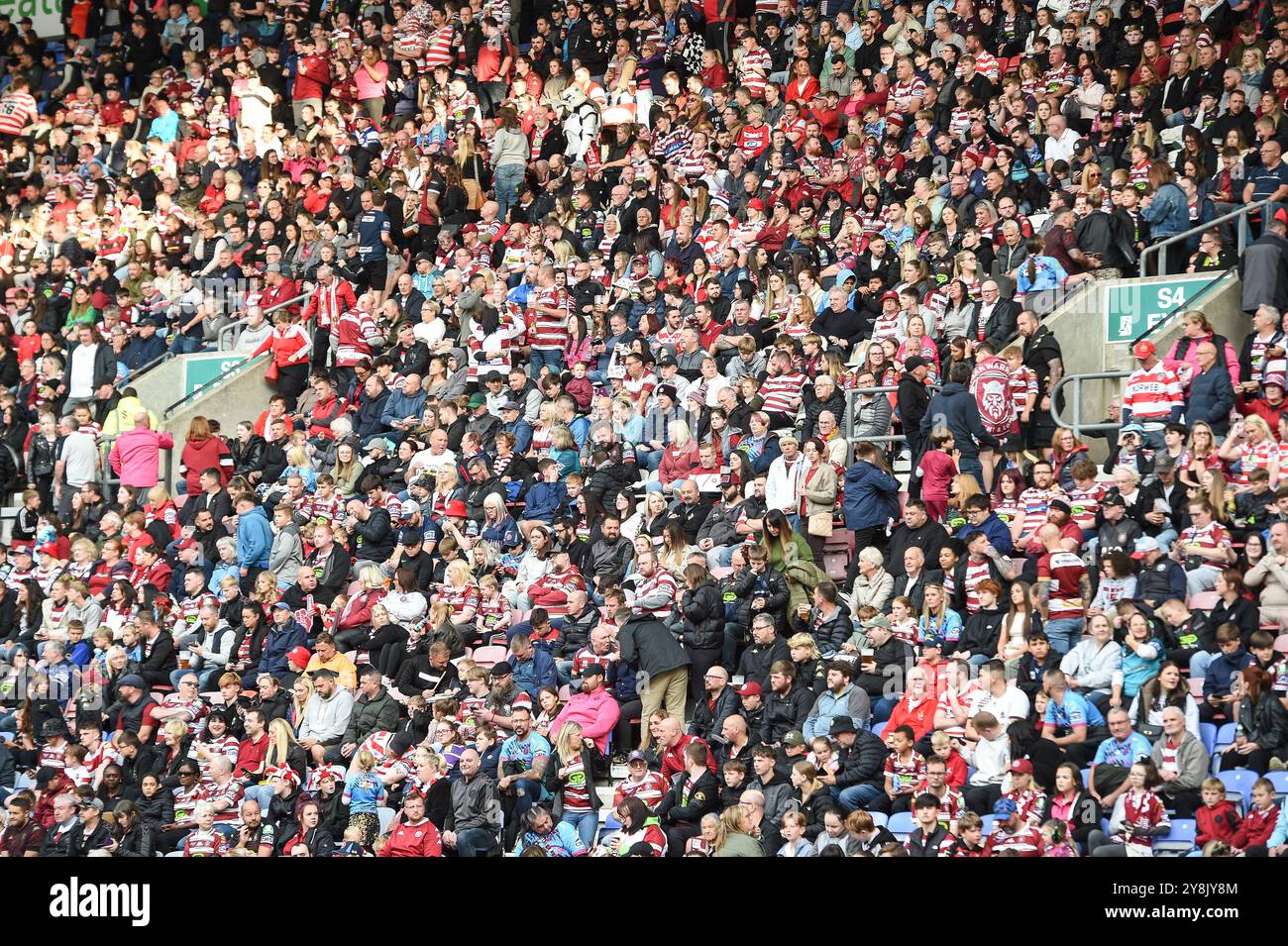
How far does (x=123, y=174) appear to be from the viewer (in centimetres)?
2305

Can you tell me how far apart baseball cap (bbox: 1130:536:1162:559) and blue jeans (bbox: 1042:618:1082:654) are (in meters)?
0.55

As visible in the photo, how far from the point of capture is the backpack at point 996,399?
45.7ft

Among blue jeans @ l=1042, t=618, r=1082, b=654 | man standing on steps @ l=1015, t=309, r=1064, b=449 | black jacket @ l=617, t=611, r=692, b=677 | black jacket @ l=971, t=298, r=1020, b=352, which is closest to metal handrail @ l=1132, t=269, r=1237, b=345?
man standing on steps @ l=1015, t=309, r=1064, b=449

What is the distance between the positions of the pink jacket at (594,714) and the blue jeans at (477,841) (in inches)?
40.5

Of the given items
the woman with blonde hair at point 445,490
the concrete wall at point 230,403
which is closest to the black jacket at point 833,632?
the woman with blonde hair at point 445,490

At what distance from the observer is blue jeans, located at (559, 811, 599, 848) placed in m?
12.2

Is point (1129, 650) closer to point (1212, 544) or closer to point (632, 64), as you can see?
point (1212, 544)

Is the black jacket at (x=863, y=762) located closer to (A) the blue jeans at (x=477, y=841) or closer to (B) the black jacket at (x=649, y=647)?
(B) the black jacket at (x=649, y=647)

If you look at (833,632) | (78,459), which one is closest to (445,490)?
(833,632)

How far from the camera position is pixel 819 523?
14062mm

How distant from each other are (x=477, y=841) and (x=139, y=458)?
7702mm

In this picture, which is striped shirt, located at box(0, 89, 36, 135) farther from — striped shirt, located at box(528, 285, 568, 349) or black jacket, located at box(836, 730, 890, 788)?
black jacket, located at box(836, 730, 890, 788)

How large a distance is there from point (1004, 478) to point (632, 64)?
9.03m
